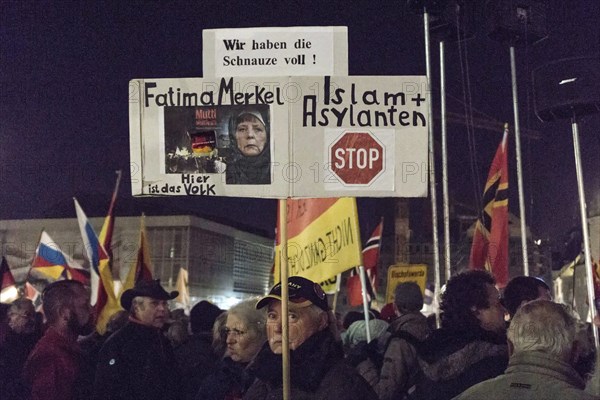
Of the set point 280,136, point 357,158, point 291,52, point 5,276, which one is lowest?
point 5,276

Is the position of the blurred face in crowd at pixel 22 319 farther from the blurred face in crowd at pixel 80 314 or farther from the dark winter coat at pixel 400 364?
the dark winter coat at pixel 400 364

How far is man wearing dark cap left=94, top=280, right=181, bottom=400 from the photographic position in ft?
16.9

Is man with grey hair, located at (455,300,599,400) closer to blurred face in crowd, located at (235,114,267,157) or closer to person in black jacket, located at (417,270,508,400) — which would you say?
person in black jacket, located at (417,270,508,400)

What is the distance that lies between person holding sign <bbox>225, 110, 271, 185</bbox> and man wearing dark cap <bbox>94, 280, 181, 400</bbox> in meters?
1.94

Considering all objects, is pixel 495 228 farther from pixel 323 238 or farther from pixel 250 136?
pixel 250 136

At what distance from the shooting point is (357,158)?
3.84 meters

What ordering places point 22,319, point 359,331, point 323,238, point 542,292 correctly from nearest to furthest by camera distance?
point 542,292 → point 22,319 → point 359,331 → point 323,238

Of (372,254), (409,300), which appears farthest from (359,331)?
(372,254)

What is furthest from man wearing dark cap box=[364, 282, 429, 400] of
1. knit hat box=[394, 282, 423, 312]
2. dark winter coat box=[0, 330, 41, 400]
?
dark winter coat box=[0, 330, 41, 400]

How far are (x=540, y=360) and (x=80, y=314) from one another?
10.7ft

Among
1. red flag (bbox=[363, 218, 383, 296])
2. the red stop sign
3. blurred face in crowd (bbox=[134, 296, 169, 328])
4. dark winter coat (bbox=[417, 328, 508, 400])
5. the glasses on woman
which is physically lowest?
dark winter coat (bbox=[417, 328, 508, 400])

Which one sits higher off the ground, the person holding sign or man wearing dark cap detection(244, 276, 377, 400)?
the person holding sign

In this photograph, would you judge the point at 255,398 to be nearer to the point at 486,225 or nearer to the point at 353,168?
the point at 353,168

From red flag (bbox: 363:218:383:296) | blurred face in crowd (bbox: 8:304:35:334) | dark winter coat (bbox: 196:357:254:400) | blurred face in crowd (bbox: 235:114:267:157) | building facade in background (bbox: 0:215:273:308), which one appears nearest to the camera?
blurred face in crowd (bbox: 235:114:267:157)
